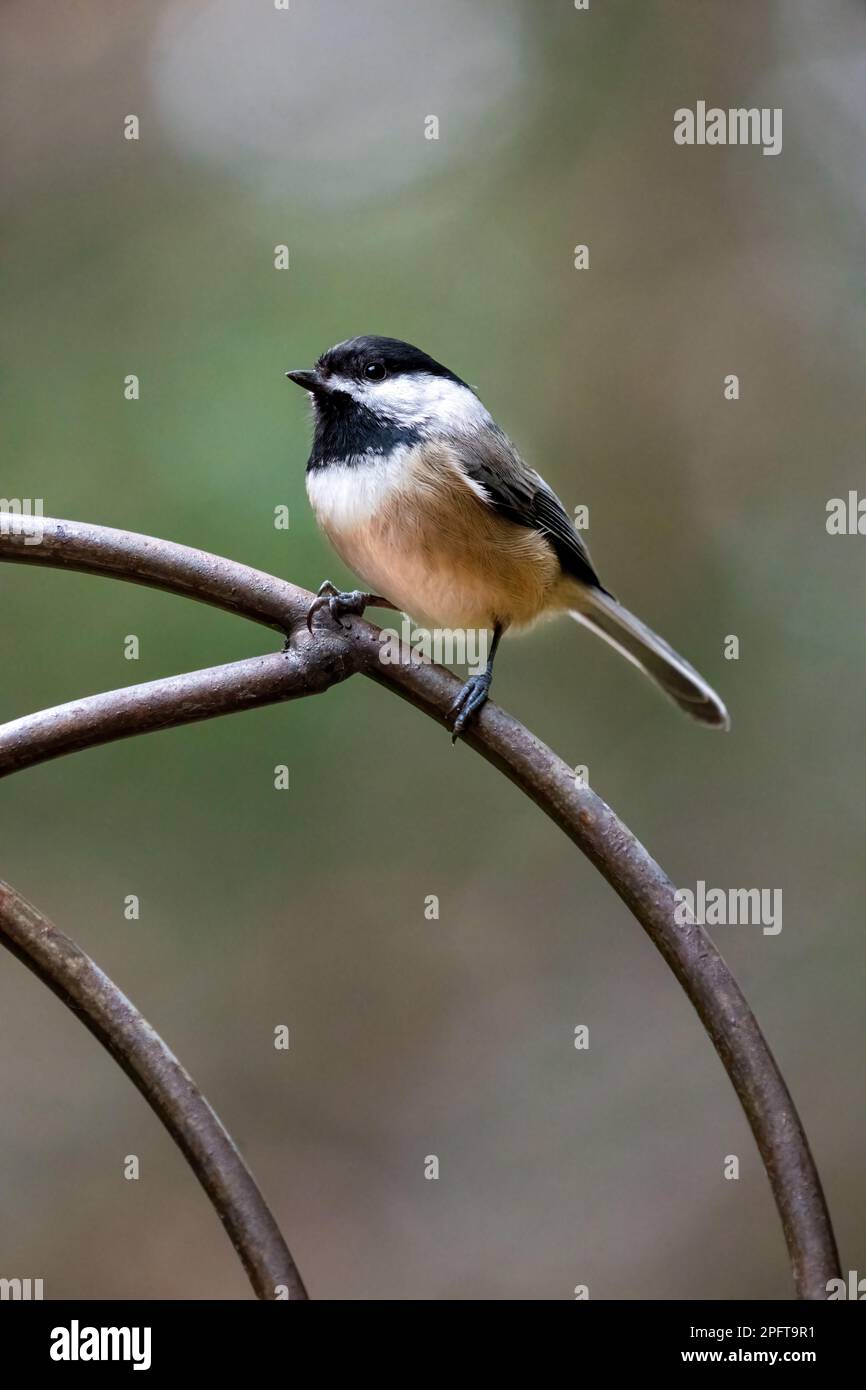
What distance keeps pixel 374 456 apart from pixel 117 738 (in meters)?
0.71

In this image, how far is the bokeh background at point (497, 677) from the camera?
234 cm

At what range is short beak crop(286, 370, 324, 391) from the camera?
56.2 inches

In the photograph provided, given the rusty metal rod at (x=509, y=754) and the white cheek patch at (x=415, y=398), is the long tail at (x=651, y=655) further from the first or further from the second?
the rusty metal rod at (x=509, y=754)

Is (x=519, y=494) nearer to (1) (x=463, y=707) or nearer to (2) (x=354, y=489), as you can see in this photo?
(2) (x=354, y=489)

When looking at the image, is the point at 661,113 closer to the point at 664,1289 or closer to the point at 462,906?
the point at 462,906

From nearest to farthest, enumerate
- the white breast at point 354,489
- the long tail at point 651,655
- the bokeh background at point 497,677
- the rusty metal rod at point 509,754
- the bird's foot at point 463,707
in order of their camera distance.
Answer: the rusty metal rod at point 509,754 → the bird's foot at point 463,707 → the white breast at point 354,489 → the long tail at point 651,655 → the bokeh background at point 497,677

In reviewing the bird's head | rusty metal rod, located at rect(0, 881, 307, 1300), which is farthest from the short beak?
rusty metal rod, located at rect(0, 881, 307, 1300)

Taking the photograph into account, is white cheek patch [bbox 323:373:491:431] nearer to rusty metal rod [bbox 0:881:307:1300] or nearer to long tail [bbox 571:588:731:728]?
long tail [bbox 571:588:731:728]

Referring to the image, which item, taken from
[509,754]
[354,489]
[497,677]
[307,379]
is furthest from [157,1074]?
[497,677]

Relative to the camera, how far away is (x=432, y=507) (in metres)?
1.41

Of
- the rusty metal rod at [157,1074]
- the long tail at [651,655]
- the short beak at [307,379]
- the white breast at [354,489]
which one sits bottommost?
the rusty metal rod at [157,1074]

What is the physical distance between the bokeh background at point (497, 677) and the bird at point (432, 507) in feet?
2.18

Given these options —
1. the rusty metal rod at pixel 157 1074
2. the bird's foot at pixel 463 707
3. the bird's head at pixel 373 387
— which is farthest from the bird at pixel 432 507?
the rusty metal rod at pixel 157 1074

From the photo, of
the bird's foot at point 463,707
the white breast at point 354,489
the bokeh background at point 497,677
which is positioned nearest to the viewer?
the bird's foot at point 463,707
